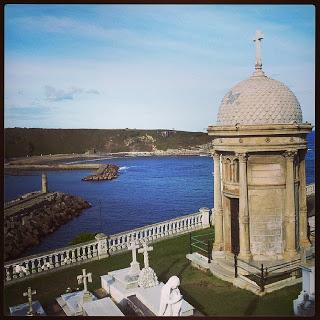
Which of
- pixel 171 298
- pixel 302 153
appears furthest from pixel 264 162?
pixel 171 298

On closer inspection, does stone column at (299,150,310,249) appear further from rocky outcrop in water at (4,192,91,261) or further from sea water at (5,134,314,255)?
rocky outcrop in water at (4,192,91,261)

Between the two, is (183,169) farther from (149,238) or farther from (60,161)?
(60,161)

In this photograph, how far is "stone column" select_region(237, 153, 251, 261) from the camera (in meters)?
9.50

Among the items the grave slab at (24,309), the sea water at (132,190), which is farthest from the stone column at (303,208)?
the grave slab at (24,309)

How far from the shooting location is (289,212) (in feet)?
31.5

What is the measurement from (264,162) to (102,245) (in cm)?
534

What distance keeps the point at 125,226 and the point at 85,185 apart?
2294mm

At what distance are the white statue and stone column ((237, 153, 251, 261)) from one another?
282 cm

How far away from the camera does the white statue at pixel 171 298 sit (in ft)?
24.0

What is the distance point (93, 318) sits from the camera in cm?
802

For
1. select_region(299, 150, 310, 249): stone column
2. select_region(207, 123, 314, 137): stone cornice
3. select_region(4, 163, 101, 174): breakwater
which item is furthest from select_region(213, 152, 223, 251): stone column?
select_region(4, 163, 101, 174): breakwater

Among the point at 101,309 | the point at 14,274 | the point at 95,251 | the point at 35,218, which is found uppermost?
the point at 35,218

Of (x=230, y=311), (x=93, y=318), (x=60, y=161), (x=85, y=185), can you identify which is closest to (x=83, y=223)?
(x=85, y=185)

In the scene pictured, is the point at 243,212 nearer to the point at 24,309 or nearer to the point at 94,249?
the point at 94,249
